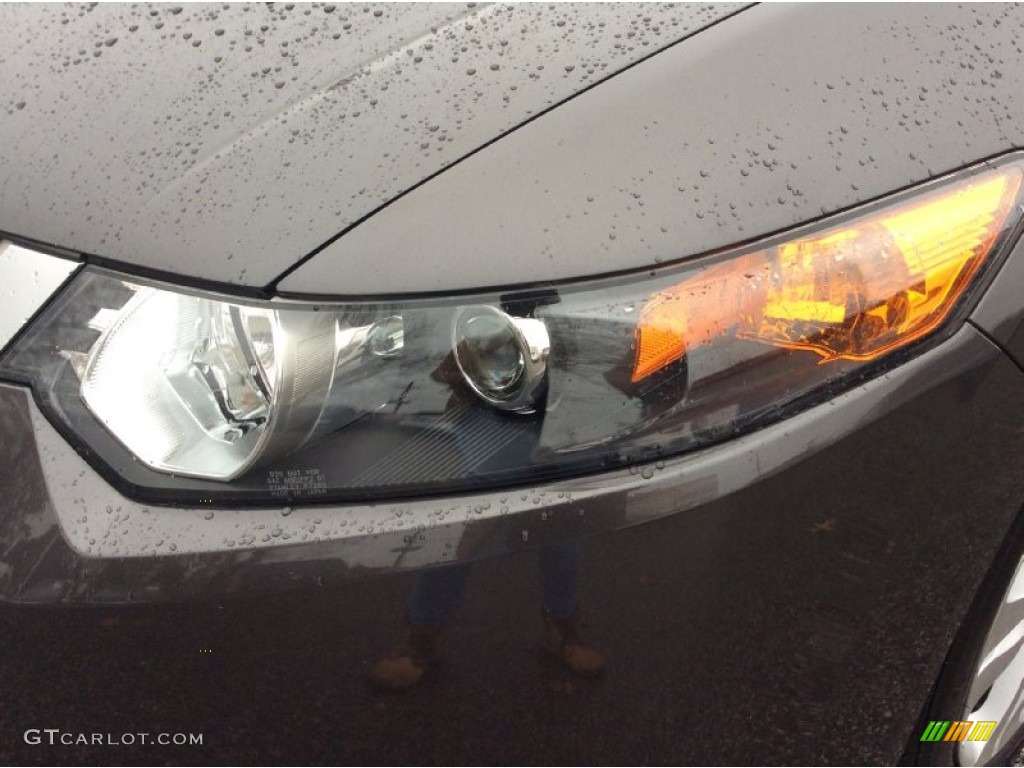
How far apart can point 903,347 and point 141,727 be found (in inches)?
44.7

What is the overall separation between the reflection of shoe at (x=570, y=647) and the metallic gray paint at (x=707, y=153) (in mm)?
433

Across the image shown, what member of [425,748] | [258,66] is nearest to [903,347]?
[425,748]

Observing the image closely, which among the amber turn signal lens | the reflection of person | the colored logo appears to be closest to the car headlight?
the amber turn signal lens

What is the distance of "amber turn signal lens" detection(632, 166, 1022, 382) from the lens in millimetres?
1220

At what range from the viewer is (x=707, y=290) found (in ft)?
3.99

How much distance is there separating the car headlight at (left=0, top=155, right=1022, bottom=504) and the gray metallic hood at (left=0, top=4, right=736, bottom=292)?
9cm

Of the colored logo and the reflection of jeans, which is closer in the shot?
the reflection of jeans

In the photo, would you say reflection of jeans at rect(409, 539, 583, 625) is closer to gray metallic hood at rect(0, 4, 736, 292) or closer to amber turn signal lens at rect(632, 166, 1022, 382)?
amber turn signal lens at rect(632, 166, 1022, 382)

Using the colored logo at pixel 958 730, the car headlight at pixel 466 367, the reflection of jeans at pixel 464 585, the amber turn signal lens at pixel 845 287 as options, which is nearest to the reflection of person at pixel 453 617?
the reflection of jeans at pixel 464 585

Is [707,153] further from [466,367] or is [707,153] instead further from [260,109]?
[260,109]

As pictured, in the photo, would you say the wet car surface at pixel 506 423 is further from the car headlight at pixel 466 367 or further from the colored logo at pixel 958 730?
the colored logo at pixel 958 730

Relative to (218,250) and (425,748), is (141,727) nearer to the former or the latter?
(425,748)

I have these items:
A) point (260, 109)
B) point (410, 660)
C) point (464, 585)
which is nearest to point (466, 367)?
point (464, 585)

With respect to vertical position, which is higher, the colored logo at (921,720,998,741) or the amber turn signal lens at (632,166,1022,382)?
the amber turn signal lens at (632,166,1022,382)
